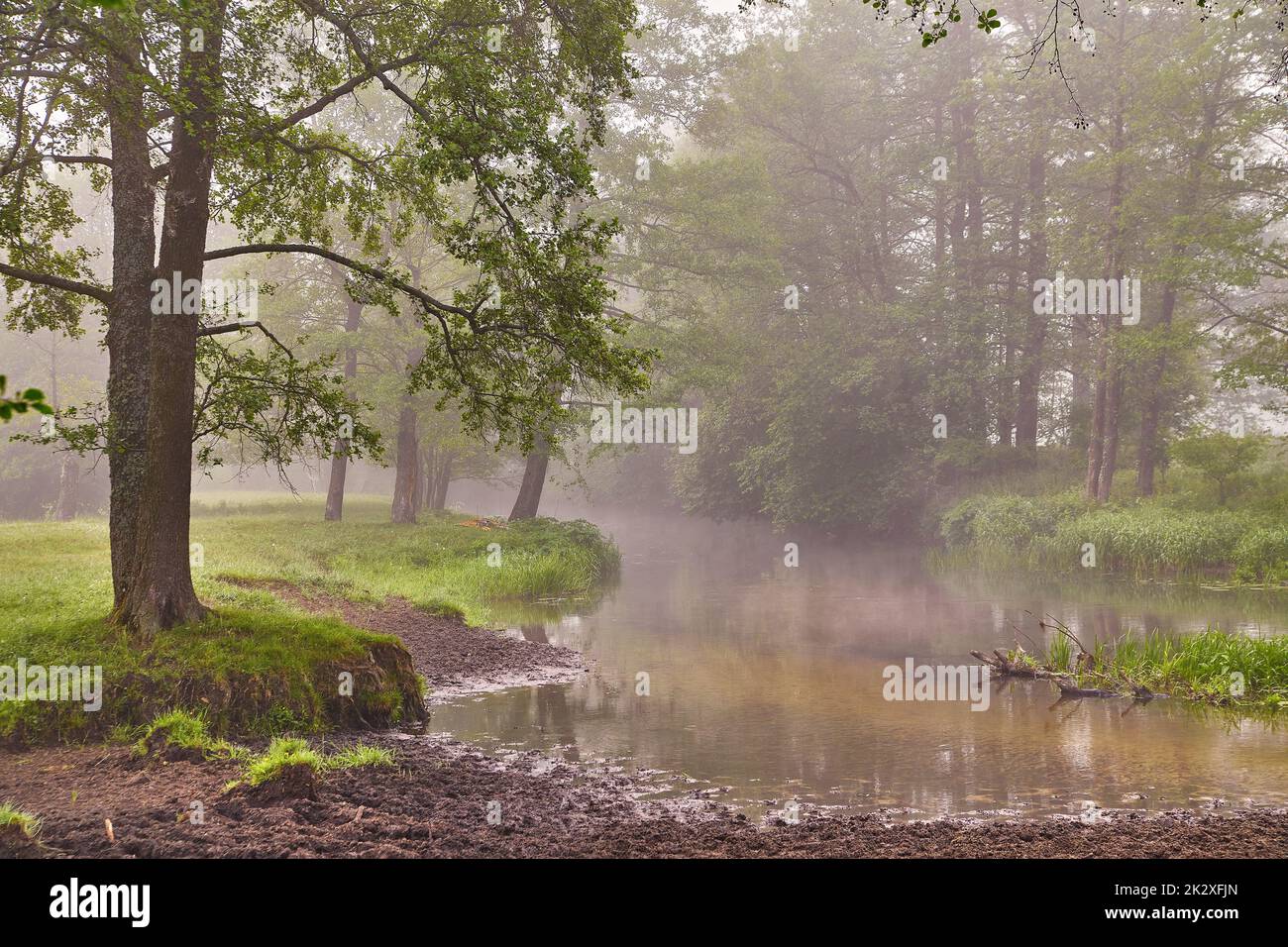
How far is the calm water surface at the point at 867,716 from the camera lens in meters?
8.92

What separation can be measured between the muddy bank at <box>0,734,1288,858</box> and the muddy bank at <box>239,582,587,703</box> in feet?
15.8

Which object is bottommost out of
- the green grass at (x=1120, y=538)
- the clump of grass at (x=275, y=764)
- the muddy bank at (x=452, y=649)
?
the muddy bank at (x=452, y=649)

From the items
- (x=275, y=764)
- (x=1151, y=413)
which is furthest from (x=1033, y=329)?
(x=275, y=764)

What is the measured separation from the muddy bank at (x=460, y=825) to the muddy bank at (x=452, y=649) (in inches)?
189

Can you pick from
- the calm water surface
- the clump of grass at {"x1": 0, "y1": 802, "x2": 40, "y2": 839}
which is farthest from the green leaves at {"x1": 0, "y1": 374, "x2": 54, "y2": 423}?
the calm water surface

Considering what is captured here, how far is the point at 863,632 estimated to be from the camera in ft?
61.0

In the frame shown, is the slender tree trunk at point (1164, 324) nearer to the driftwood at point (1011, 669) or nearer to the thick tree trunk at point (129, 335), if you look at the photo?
the driftwood at point (1011, 669)

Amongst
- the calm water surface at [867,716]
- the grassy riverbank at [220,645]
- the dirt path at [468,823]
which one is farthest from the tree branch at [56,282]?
the calm water surface at [867,716]

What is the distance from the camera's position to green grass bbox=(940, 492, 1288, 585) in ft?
78.2

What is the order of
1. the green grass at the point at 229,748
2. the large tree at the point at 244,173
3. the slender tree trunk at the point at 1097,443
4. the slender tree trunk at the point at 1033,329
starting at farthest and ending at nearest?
the slender tree trunk at the point at 1033,329, the slender tree trunk at the point at 1097,443, the large tree at the point at 244,173, the green grass at the point at 229,748

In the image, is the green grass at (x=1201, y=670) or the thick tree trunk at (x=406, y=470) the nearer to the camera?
the green grass at (x=1201, y=670)
